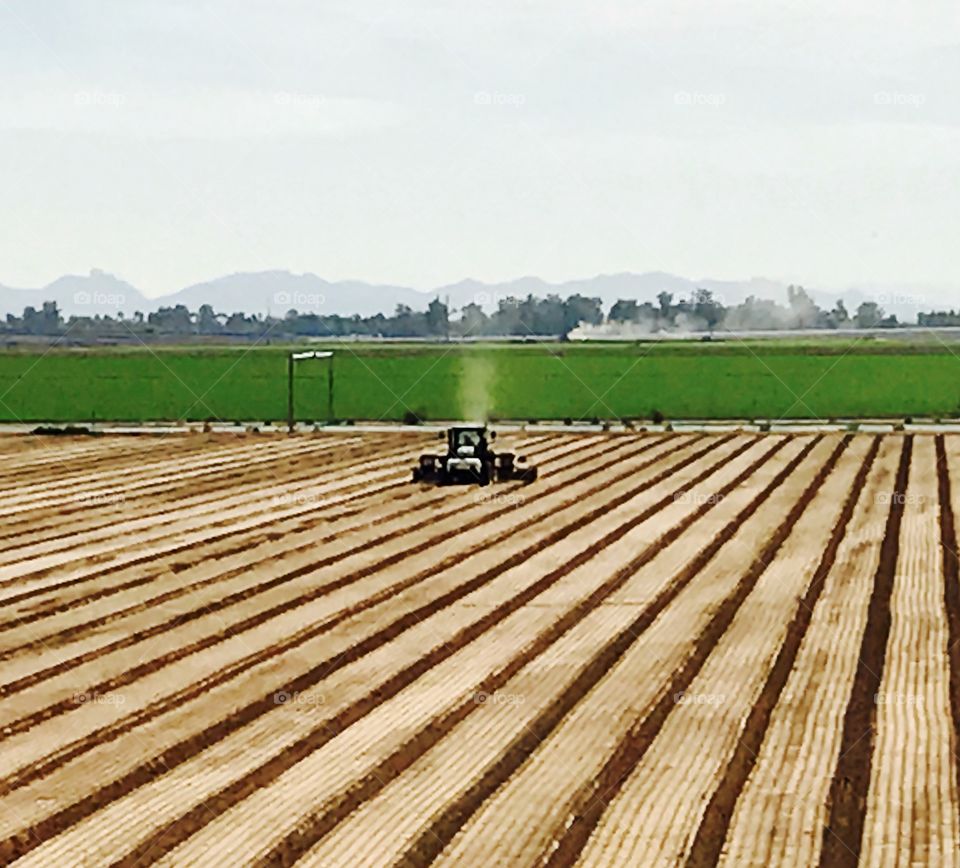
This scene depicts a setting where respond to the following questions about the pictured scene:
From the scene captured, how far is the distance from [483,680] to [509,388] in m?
58.5

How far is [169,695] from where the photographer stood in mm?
16625

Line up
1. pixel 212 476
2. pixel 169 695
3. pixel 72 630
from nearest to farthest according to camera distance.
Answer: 1. pixel 169 695
2. pixel 72 630
3. pixel 212 476

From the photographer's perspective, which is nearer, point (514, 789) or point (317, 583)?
point (514, 789)

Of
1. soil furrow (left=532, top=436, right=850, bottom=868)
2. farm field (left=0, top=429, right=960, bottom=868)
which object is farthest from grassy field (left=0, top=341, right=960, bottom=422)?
soil furrow (left=532, top=436, right=850, bottom=868)

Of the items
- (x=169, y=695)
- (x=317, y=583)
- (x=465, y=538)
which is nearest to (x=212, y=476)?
(x=465, y=538)

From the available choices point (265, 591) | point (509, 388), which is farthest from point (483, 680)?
point (509, 388)

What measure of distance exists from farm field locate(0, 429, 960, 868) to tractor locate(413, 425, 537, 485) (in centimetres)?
235

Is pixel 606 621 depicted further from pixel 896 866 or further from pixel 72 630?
pixel 896 866

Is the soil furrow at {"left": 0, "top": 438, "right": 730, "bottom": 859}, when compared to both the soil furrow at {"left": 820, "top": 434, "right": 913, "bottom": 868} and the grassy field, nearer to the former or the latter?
the soil furrow at {"left": 820, "top": 434, "right": 913, "bottom": 868}

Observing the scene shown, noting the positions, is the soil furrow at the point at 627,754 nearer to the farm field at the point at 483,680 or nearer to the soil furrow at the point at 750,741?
the farm field at the point at 483,680

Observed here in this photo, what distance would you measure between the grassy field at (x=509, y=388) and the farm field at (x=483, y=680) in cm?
3048

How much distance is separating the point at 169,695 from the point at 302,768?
3.15m

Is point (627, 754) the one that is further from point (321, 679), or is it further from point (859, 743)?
point (321, 679)

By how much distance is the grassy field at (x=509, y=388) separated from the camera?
63.6 metres
